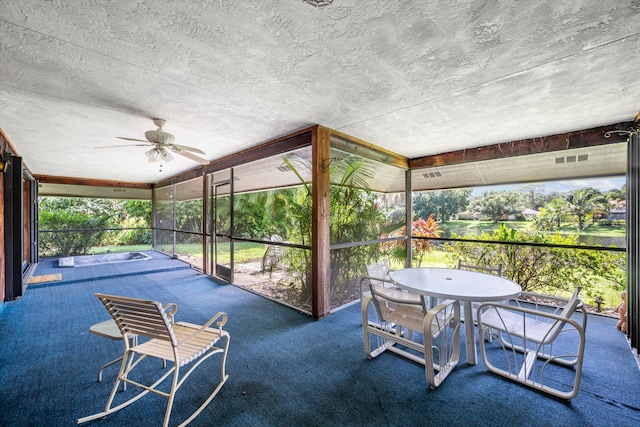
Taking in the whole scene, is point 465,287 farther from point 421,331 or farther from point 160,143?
point 160,143

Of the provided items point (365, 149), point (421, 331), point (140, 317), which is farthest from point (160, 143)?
point (421, 331)

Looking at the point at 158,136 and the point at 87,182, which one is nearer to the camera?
the point at 158,136

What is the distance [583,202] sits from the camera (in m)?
4.39

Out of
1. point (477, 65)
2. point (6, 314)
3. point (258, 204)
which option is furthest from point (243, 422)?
point (6, 314)

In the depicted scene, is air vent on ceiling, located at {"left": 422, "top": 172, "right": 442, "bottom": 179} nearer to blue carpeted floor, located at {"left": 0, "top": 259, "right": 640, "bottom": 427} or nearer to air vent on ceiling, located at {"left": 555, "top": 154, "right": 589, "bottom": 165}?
air vent on ceiling, located at {"left": 555, "top": 154, "right": 589, "bottom": 165}

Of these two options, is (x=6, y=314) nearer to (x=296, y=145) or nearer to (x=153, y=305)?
(x=153, y=305)

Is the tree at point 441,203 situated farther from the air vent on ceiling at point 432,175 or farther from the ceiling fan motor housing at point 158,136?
the ceiling fan motor housing at point 158,136

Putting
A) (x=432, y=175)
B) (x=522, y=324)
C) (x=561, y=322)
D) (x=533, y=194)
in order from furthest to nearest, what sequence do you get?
(x=432, y=175), (x=533, y=194), (x=522, y=324), (x=561, y=322)

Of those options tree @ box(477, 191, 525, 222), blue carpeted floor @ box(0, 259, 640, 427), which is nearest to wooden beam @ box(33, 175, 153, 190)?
blue carpeted floor @ box(0, 259, 640, 427)

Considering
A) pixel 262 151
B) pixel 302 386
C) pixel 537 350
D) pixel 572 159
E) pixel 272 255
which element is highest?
pixel 262 151

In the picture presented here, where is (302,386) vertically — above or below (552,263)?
below

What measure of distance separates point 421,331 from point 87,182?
10.5 m

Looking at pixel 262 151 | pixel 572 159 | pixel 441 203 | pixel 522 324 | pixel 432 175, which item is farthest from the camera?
pixel 441 203

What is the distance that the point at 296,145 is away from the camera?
12.3ft
